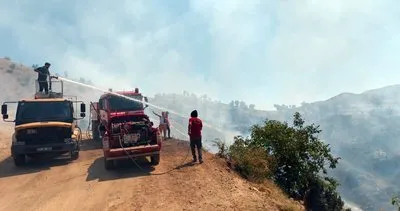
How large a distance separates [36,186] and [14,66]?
121297mm

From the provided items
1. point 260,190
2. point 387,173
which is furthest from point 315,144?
point 387,173

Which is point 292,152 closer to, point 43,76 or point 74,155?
point 74,155

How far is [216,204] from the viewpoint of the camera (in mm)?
10359

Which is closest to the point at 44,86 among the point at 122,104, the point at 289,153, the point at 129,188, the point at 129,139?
the point at 122,104

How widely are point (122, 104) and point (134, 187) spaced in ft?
27.9

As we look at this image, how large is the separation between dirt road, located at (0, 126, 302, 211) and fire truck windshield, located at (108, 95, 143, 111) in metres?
4.01

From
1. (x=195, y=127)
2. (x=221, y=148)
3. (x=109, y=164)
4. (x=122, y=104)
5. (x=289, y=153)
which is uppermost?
(x=122, y=104)

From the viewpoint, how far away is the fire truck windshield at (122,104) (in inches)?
778

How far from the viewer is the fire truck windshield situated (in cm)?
1975

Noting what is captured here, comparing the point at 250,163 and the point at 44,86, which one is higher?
the point at 44,86

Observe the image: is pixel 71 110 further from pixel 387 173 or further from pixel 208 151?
pixel 387 173

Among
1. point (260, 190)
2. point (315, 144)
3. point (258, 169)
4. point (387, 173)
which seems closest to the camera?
point (260, 190)

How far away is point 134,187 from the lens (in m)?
12.2

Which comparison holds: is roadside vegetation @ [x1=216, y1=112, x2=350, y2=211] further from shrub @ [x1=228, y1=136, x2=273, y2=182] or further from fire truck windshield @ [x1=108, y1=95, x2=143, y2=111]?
fire truck windshield @ [x1=108, y1=95, x2=143, y2=111]
